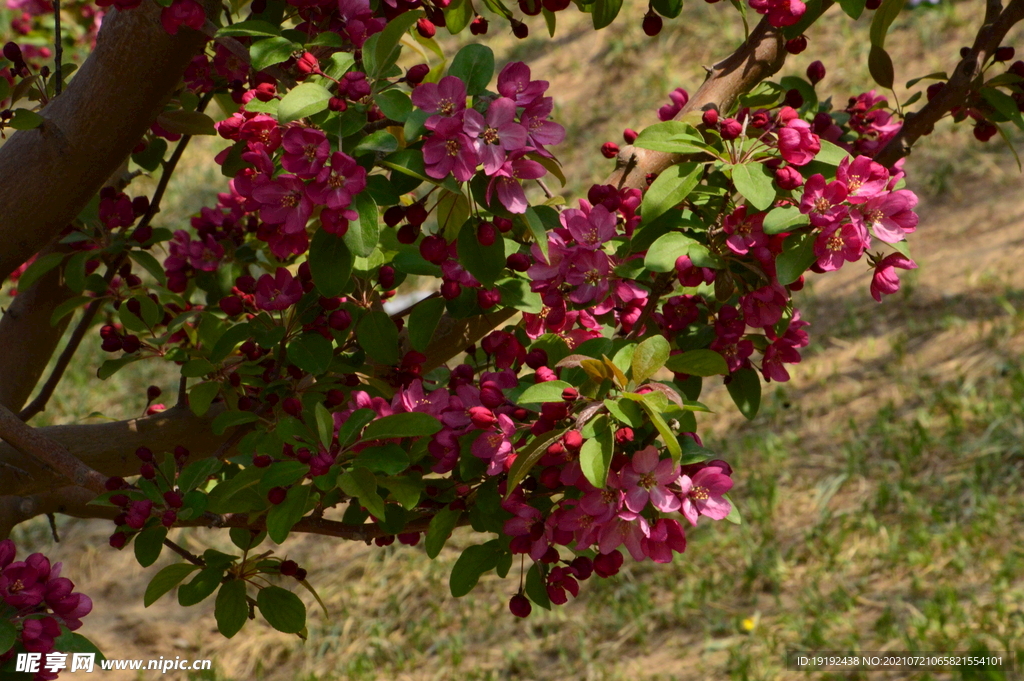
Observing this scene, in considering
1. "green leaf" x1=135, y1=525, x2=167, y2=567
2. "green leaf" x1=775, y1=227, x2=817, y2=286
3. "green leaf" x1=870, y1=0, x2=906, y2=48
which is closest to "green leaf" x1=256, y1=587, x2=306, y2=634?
"green leaf" x1=135, y1=525, x2=167, y2=567

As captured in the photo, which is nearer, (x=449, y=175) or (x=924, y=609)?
(x=449, y=175)

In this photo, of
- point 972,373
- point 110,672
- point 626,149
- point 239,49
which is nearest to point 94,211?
point 239,49

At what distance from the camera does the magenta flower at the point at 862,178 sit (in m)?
1.28

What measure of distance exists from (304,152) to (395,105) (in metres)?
0.13

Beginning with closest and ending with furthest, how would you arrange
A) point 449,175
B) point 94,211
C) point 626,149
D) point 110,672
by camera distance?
point 449,175
point 626,149
point 94,211
point 110,672

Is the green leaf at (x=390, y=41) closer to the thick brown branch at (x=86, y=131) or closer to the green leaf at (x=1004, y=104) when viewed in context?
the thick brown branch at (x=86, y=131)

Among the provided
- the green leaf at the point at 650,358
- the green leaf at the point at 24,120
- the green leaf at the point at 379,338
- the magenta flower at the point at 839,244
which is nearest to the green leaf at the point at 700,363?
the green leaf at the point at 650,358

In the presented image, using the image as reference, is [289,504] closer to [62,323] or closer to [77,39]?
[62,323]

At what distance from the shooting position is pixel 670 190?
137cm

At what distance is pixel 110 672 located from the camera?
11.8ft

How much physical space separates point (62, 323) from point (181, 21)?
0.94m

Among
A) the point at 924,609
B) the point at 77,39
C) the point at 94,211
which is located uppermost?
the point at 77,39

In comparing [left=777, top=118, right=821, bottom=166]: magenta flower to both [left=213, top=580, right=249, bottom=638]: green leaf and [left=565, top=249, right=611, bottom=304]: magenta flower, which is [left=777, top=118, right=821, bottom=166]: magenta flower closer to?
[left=565, top=249, right=611, bottom=304]: magenta flower

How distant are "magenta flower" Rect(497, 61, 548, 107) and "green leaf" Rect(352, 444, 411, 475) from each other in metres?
0.46
